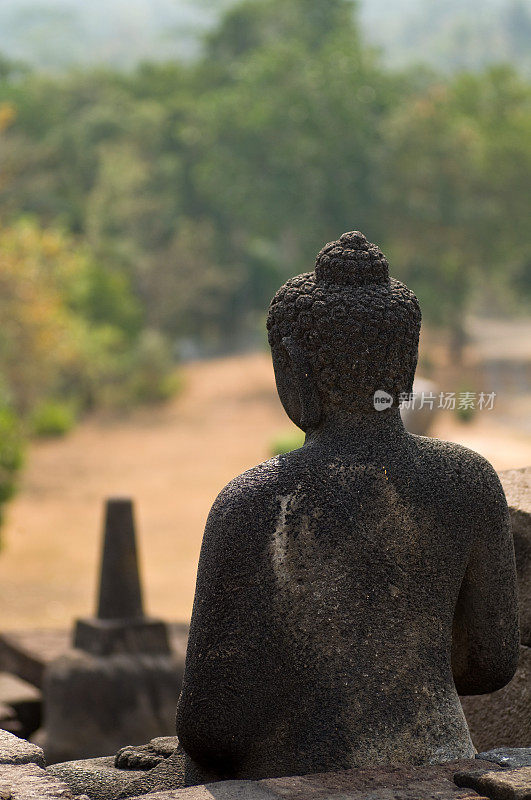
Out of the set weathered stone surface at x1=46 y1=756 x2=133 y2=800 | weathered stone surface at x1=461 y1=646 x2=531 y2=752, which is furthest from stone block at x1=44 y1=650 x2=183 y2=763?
weathered stone surface at x1=46 y1=756 x2=133 y2=800

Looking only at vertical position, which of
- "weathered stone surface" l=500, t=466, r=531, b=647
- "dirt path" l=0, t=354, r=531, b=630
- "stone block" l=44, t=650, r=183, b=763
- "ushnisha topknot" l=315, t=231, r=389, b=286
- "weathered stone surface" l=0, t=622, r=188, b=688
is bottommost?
"stone block" l=44, t=650, r=183, b=763

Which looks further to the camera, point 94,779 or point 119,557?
point 119,557

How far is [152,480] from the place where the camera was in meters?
23.7

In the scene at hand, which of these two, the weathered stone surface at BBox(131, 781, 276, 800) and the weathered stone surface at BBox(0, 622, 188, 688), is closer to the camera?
the weathered stone surface at BBox(131, 781, 276, 800)

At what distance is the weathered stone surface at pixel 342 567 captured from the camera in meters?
2.34

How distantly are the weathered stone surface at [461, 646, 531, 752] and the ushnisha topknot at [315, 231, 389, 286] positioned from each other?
1368 mm

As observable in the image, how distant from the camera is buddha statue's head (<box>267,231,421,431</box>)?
2404 mm

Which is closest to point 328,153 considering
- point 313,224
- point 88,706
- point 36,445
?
point 313,224

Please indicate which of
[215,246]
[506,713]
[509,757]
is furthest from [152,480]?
[509,757]

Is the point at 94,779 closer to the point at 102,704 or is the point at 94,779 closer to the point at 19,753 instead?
the point at 19,753

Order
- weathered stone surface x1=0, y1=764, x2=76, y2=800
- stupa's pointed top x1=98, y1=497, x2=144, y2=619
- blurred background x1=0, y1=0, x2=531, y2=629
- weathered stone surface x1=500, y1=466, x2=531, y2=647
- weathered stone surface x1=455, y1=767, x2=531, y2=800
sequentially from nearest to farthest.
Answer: weathered stone surface x1=455, y1=767, x2=531, y2=800 → weathered stone surface x1=0, y1=764, x2=76, y2=800 → weathered stone surface x1=500, y1=466, x2=531, y2=647 → stupa's pointed top x1=98, y1=497, x2=144, y2=619 → blurred background x1=0, y1=0, x2=531, y2=629

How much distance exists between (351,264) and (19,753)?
1267 mm

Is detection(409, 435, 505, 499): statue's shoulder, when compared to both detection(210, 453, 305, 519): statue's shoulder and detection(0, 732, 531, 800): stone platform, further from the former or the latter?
detection(0, 732, 531, 800): stone platform

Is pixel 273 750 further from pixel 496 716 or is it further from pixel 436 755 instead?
pixel 496 716
